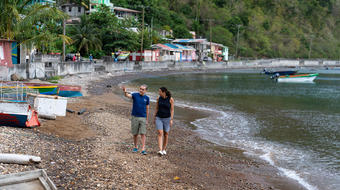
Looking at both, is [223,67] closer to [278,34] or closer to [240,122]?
[278,34]

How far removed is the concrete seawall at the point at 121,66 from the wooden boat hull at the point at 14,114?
40.4 ft

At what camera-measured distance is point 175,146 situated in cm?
1246

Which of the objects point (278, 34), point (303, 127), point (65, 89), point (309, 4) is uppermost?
point (309, 4)

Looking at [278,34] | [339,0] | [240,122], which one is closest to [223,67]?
[278,34]

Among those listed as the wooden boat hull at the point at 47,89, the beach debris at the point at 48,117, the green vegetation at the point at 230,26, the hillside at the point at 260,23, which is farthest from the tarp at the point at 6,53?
the hillside at the point at 260,23

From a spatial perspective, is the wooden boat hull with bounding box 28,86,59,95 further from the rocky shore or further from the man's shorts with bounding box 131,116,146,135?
the man's shorts with bounding box 131,116,146,135

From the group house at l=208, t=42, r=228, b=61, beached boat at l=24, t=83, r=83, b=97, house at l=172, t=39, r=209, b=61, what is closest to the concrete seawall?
beached boat at l=24, t=83, r=83, b=97

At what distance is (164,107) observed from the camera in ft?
31.7

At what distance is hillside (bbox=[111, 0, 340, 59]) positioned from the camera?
333 ft

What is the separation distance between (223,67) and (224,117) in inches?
2425

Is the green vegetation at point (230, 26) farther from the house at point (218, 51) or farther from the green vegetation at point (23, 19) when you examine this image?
the green vegetation at point (23, 19)

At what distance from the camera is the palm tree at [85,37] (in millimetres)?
53662

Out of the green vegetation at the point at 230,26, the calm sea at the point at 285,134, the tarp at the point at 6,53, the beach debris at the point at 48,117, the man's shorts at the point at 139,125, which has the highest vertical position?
the green vegetation at the point at 230,26

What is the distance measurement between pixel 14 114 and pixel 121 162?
13.9 feet
